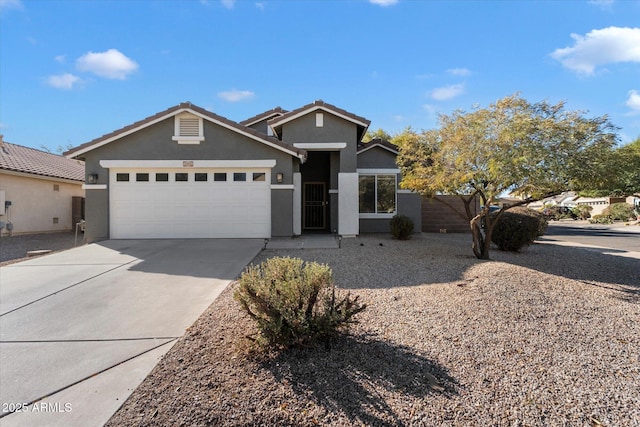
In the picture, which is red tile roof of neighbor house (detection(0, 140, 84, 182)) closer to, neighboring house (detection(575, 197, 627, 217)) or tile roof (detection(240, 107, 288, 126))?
tile roof (detection(240, 107, 288, 126))

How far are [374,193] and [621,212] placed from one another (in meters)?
30.5

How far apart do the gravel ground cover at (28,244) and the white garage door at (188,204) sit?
2.72m

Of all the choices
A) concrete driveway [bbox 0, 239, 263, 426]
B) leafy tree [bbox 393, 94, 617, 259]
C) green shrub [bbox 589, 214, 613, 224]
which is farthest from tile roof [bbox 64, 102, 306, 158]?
green shrub [bbox 589, 214, 613, 224]

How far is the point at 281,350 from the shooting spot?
401cm

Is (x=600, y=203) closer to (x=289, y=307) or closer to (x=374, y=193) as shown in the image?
(x=374, y=193)

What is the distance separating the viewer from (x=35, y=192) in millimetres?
16672

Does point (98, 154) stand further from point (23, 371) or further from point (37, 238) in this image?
point (23, 371)

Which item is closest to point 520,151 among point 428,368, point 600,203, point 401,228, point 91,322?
point 428,368

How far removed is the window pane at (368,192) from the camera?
15.6m

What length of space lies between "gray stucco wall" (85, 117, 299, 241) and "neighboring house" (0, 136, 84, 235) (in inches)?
235

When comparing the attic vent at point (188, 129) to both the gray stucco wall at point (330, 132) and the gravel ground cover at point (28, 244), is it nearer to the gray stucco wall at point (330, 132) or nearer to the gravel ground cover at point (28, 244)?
the gray stucco wall at point (330, 132)

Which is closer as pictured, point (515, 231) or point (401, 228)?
point (515, 231)

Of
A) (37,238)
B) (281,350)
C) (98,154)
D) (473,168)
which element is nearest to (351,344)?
(281,350)

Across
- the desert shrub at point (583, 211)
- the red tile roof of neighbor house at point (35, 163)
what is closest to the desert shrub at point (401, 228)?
the red tile roof of neighbor house at point (35, 163)
